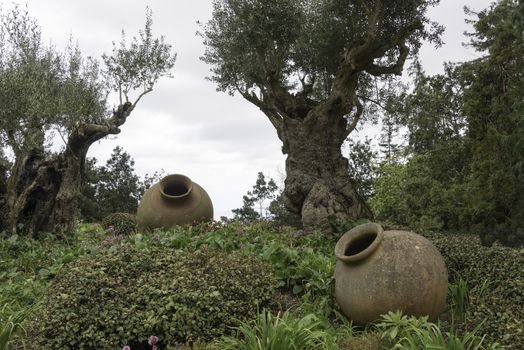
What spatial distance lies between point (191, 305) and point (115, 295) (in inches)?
34.1

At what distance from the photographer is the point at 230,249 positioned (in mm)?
9109

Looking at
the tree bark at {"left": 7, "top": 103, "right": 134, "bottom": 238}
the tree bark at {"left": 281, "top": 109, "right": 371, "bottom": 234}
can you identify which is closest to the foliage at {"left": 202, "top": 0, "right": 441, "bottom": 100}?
the tree bark at {"left": 281, "top": 109, "right": 371, "bottom": 234}

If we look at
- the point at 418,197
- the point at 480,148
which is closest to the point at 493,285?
the point at 480,148

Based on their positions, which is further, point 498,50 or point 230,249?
point 498,50

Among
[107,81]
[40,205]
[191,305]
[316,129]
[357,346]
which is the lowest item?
[357,346]

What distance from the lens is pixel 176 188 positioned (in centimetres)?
1554

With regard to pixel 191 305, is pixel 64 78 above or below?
above

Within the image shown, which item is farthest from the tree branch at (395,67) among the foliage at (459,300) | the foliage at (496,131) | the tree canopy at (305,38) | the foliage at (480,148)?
the foliage at (459,300)

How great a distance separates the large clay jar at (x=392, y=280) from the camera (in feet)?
21.3

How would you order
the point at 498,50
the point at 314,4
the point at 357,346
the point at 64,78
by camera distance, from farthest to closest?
the point at 64,78, the point at 498,50, the point at 314,4, the point at 357,346

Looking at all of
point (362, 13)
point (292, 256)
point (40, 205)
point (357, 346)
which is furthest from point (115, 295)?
point (362, 13)

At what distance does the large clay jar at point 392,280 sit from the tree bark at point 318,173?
6172 millimetres

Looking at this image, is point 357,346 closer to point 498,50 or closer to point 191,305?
point 191,305

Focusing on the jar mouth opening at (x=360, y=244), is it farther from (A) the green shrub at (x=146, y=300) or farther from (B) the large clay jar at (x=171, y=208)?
(B) the large clay jar at (x=171, y=208)
